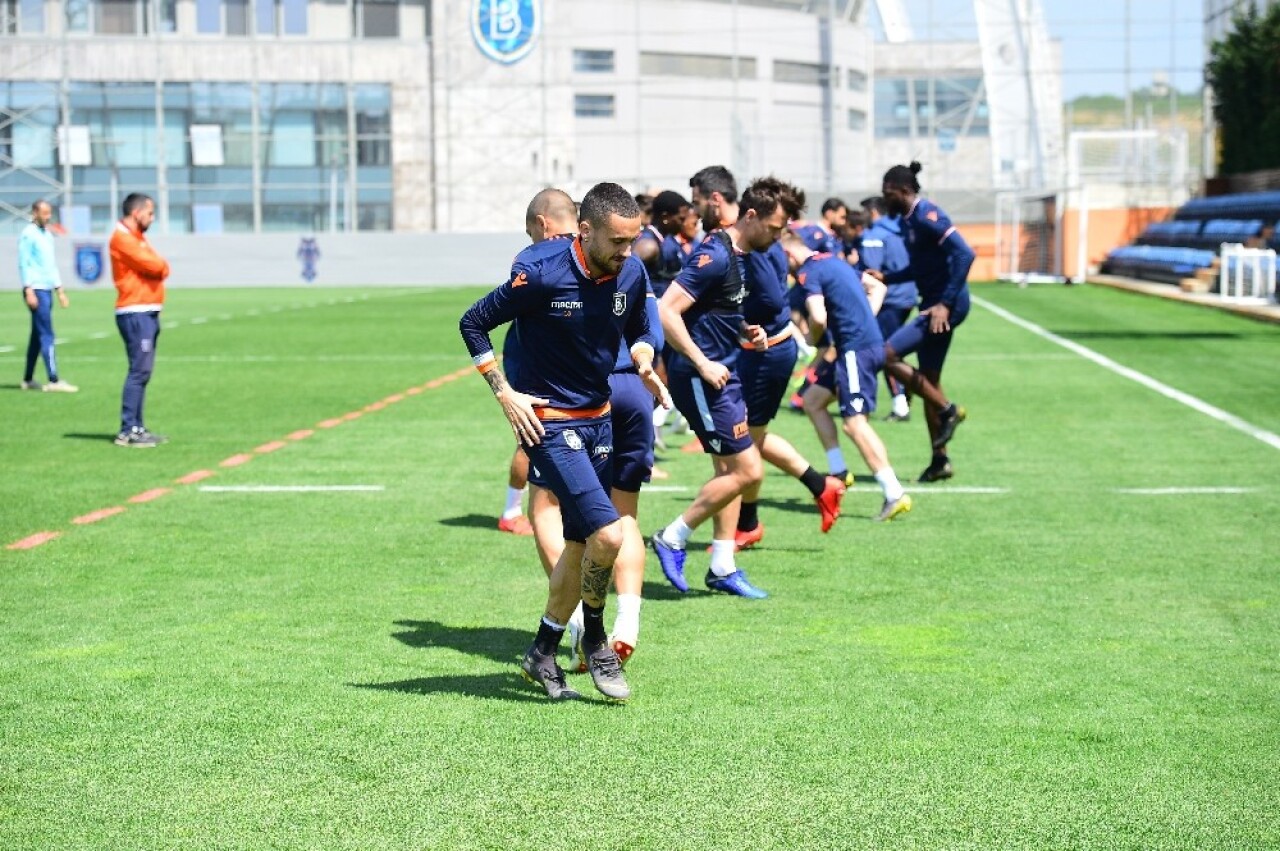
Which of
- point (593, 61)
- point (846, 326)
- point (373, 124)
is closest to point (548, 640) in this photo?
point (846, 326)

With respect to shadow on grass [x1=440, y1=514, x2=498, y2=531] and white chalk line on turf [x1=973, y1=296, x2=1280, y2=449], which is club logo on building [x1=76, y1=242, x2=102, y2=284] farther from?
shadow on grass [x1=440, y1=514, x2=498, y2=531]

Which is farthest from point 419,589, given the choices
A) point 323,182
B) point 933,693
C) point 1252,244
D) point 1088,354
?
point 323,182

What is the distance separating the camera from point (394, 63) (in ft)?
191

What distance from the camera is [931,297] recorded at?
13.4m

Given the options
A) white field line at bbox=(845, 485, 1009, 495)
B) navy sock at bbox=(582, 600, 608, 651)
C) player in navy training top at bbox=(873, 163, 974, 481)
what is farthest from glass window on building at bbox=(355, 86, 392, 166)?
navy sock at bbox=(582, 600, 608, 651)

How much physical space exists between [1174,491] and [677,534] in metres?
4.43

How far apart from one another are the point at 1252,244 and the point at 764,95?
87.9ft

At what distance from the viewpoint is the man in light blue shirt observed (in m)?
20.3

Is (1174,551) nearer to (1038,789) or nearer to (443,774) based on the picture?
(1038,789)

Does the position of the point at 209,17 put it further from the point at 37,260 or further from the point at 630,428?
the point at 630,428

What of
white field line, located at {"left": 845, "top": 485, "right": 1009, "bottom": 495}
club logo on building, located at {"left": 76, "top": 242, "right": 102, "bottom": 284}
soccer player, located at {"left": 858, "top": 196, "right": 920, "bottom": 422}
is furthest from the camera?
club logo on building, located at {"left": 76, "top": 242, "right": 102, "bottom": 284}

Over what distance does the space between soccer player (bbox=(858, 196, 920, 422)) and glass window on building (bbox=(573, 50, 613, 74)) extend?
4263cm

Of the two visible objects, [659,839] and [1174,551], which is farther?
[1174,551]

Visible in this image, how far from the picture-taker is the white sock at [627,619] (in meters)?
7.01
